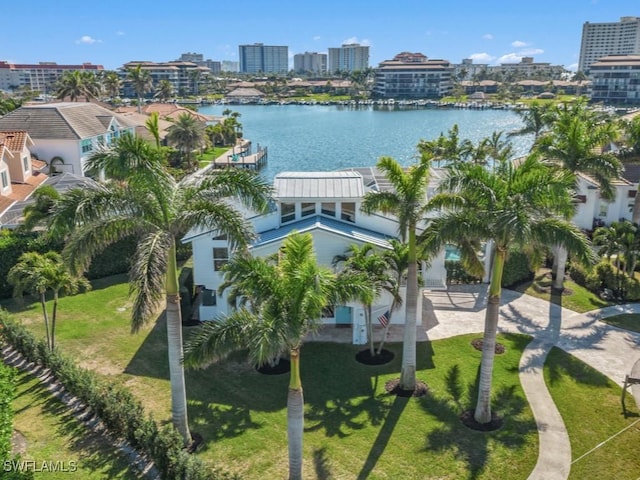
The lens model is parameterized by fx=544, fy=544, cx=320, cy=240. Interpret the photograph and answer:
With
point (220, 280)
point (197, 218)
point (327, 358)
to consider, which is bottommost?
point (327, 358)

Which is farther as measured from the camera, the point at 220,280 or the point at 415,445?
the point at 220,280

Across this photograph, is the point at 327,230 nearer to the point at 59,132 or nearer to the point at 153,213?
the point at 153,213

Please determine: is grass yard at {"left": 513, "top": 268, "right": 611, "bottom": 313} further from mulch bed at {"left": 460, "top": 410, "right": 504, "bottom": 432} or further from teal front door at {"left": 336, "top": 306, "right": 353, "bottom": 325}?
mulch bed at {"left": 460, "top": 410, "right": 504, "bottom": 432}

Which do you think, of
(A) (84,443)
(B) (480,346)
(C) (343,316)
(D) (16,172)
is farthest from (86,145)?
(B) (480,346)

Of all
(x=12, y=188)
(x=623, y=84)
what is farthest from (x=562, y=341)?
(x=623, y=84)

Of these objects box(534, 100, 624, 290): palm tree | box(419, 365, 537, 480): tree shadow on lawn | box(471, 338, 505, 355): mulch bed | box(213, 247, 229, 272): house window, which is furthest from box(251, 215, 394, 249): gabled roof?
box(534, 100, 624, 290): palm tree

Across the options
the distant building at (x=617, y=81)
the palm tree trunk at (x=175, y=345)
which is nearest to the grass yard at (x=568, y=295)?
the palm tree trunk at (x=175, y=345)

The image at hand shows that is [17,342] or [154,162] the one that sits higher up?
[154,162]

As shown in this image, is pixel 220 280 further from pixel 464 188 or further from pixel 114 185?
pixel 464 188
